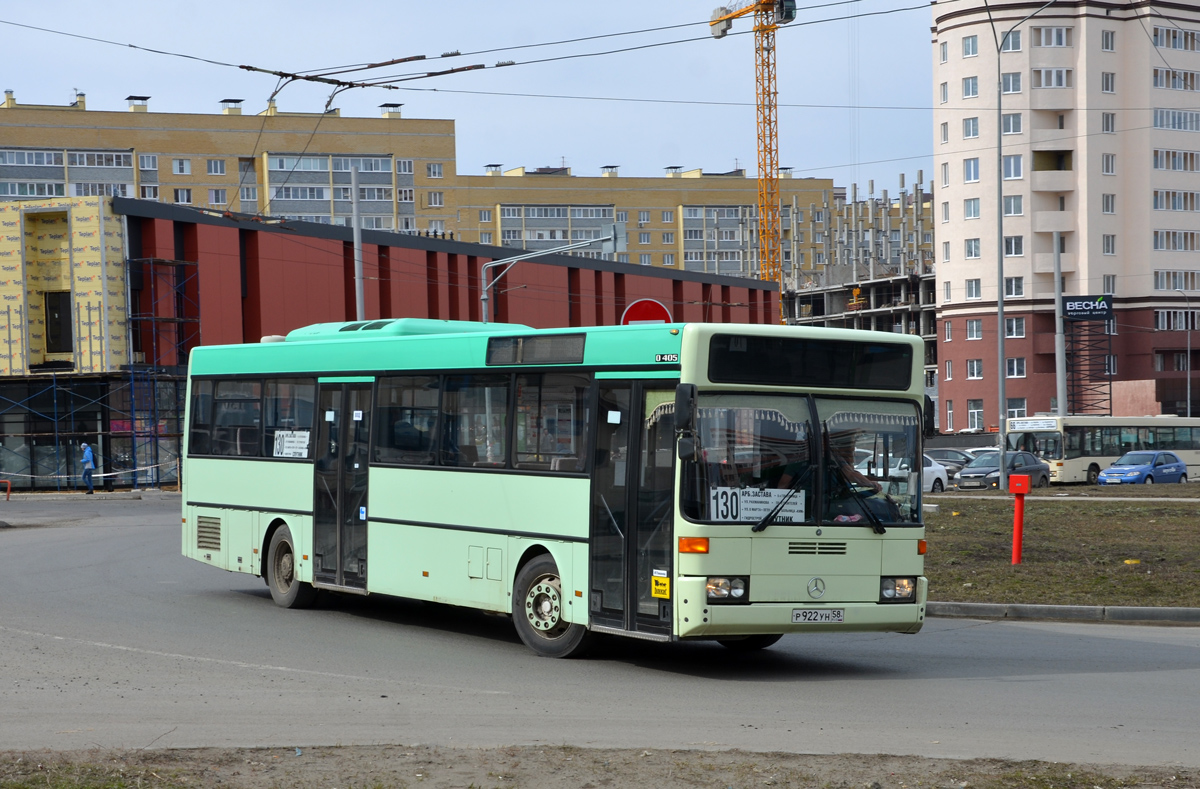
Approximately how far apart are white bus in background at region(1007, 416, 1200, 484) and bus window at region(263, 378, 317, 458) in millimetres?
44989

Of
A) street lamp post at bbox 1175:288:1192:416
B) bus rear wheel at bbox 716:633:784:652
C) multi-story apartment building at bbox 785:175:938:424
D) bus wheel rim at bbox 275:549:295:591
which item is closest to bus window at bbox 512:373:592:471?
bus rear wheel at bbox 716:633:784:652

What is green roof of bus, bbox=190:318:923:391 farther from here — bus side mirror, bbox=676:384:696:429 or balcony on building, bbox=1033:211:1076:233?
balcony on building, bbox=1033:211:1076:233

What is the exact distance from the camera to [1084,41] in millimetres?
85875

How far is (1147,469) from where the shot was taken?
159ft

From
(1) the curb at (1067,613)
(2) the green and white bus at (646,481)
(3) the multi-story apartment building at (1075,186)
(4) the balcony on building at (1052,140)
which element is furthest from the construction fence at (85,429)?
(4) the balcony on building at (1052,140)

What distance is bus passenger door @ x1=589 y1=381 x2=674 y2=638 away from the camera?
32.7 feet

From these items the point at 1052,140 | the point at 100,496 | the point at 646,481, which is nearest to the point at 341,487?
the point at 646,481

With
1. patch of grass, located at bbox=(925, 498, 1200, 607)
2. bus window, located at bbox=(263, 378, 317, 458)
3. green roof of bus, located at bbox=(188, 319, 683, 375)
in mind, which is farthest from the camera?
patch of grass, located at bbox=(925, 498, 1200, 607)

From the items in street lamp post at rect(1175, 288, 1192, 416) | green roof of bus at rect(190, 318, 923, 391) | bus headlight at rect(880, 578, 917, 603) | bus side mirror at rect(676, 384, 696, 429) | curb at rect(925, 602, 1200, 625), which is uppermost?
street lamp post at rect(1175, 288, 1192, 416)

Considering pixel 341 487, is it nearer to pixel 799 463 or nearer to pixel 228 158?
pixel 799 463

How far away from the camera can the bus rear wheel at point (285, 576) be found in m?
14.1

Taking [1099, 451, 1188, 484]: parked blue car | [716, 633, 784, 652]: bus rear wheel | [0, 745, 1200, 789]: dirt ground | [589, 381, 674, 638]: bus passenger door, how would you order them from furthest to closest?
[1099, 451, 1188, 484]: parked blue car < [716, 633, 784, 652]: bus rear wheel < [589, 381, 674, 638]: bus passenger door < [0, 745, 1200, 789]: dirt ground

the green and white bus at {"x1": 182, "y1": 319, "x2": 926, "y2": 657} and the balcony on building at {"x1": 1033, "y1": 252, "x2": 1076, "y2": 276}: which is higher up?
the balcony on building at {"x1": 1033, "y1": 252, "x2": 1076, "y2": 276}

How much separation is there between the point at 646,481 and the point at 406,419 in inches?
136
